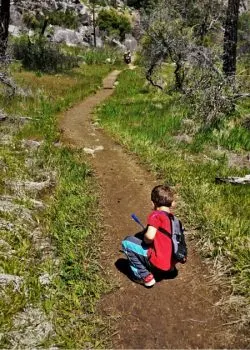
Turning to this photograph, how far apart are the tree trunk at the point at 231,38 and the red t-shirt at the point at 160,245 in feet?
31.0

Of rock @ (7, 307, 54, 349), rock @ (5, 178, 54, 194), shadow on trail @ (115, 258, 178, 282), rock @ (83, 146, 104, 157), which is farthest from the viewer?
rock @ (83, 146, 104, 157)

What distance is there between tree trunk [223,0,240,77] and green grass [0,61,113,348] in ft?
20.4

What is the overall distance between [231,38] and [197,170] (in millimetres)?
6442

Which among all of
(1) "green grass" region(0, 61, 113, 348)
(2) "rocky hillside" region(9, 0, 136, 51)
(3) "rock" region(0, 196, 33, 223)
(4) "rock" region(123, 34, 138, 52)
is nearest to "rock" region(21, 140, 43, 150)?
(1) "green grass" region(0, 61, 113, 348)

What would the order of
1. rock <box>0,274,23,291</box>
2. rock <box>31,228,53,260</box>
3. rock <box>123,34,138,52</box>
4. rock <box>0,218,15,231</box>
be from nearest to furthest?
rock <box>0,274,23,291</box> → rock <box>31,228,53,260</box> → rock <box>0,218,15,231</box> → rock <box>123,34,138,52</box>

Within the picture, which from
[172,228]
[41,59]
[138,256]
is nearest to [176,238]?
[172,228]

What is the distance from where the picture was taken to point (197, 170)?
9.33m

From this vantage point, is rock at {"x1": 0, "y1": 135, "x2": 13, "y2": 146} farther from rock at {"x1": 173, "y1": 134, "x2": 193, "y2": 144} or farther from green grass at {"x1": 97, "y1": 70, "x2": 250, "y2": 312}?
rock at {"x1": 173, "y1": 134, "x2": 193, "y2": 144}

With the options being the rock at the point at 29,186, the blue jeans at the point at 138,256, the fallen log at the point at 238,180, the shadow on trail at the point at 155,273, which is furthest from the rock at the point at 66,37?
the blue jeans at the point at 138,256

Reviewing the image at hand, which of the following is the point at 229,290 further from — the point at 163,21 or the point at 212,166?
the point at 163,21

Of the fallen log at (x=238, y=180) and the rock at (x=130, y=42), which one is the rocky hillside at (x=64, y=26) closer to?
the rock at (x=130, y=42)

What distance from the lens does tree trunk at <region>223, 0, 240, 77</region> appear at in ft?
45.9

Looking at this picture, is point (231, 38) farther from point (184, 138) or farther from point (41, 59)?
point (41, 59)

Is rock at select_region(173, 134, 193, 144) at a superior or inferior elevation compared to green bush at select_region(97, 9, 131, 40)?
inferior
